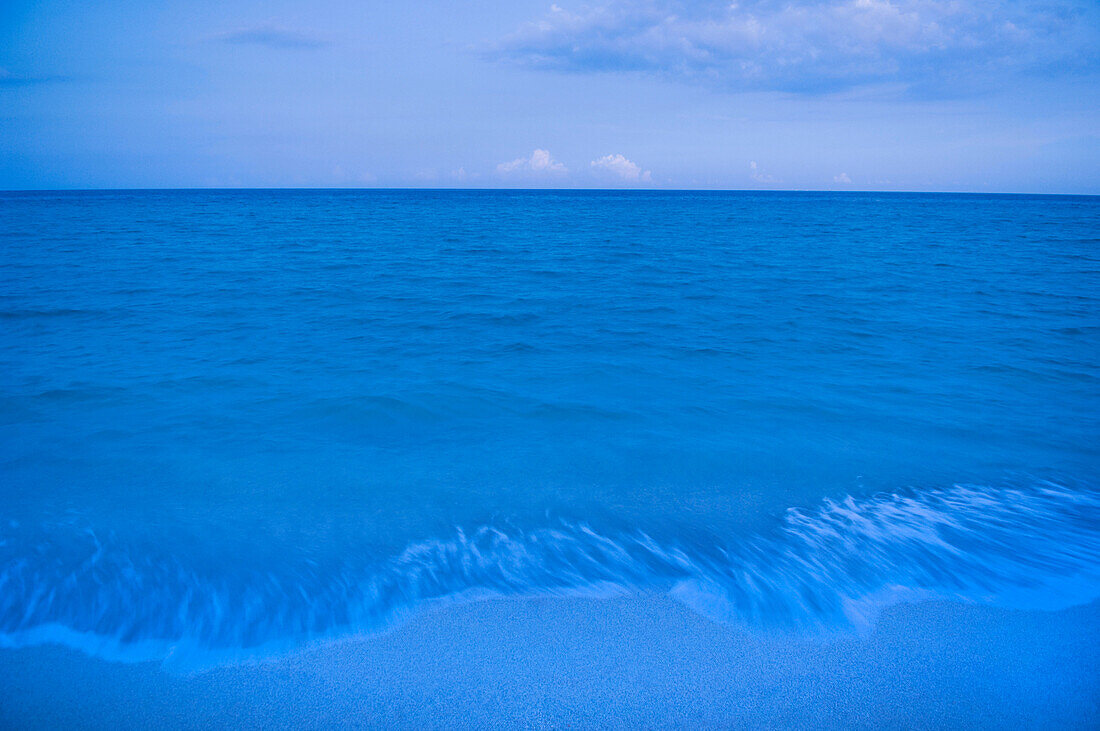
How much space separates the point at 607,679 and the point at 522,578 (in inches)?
50.3

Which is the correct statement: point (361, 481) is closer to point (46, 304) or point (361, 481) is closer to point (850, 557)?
point (850, 557)

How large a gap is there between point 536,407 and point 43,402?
23.7 feet

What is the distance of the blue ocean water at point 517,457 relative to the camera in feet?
16.6

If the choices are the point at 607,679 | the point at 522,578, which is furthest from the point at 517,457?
the point at 607,679

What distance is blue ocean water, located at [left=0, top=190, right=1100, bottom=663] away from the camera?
5.07 m

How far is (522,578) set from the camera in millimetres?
5168

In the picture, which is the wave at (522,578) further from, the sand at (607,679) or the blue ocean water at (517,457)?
the sand at (607,679)

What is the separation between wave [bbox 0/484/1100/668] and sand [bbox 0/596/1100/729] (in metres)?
0.23

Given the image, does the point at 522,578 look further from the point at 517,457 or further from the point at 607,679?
the point at 517,457

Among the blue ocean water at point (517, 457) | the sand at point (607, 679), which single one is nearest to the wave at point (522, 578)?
the blue ocean water at point (517, 457)

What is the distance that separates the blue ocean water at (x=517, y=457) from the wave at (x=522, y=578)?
1.0 inches

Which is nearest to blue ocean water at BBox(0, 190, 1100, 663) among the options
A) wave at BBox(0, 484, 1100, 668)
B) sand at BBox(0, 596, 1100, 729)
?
wave at BBox(0, 484, 1100, 668)

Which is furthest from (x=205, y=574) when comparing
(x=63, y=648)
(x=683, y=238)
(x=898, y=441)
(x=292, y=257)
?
(x=683, y=238)

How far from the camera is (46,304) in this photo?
14.9m
